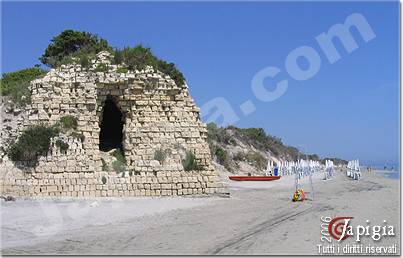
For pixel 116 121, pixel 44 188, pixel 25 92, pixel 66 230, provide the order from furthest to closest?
pixel 116 121, pixel 25 92, pixel 44 188, pixel 66 230

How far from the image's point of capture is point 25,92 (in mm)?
17172

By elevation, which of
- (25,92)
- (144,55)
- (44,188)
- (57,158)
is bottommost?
(44,188)

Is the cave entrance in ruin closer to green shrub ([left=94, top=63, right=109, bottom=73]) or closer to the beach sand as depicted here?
green shrub ([left=94, top=63, right=109, bottom=73])

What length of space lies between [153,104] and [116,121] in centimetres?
386

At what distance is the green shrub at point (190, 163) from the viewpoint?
1628 centimetres

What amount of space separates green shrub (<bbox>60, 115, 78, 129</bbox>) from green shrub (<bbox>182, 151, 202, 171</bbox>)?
151 inches

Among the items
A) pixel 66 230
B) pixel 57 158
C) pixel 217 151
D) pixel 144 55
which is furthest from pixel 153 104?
pixel 217 151

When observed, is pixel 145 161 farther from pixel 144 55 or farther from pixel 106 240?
pixel 106 240

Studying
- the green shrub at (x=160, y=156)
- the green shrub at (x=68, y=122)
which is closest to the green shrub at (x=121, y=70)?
the green shrub at (x=68, y=122)

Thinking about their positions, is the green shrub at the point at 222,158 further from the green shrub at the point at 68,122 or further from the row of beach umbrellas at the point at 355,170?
the green shrub at the point at 68,122

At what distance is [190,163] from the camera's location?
53.6ft

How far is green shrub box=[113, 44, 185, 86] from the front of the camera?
55.9ft

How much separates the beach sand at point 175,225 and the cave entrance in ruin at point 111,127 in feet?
17.1

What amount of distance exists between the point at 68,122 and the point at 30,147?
→ 4.78 feet
